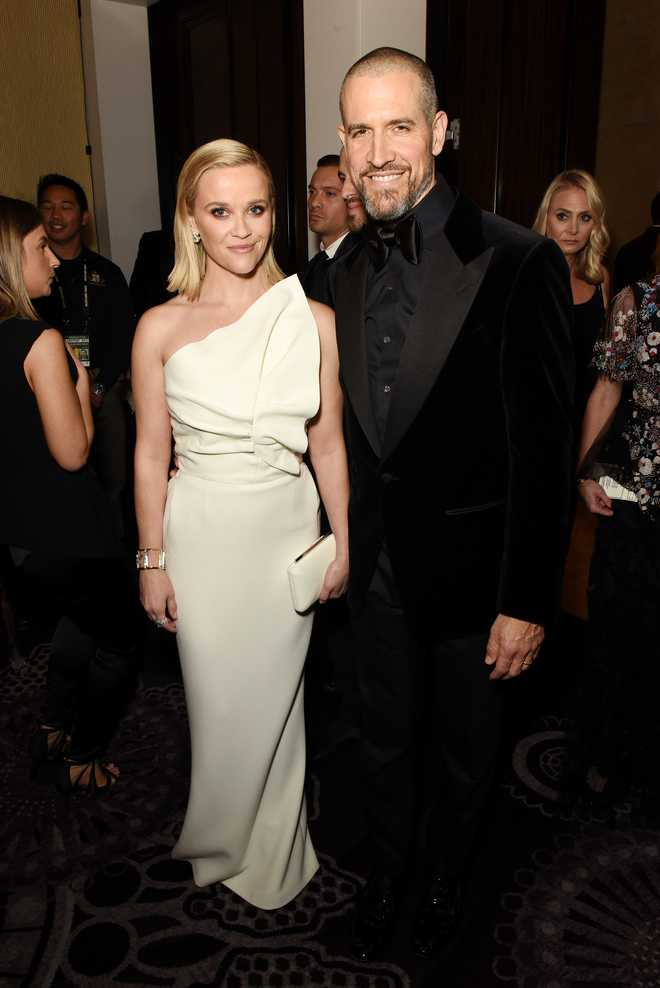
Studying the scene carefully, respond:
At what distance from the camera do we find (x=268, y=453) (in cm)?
185

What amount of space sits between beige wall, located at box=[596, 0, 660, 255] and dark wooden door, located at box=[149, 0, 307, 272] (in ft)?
9.64

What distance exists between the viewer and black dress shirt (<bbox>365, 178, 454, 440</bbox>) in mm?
1619

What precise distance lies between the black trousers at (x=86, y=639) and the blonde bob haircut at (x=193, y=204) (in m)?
0.91

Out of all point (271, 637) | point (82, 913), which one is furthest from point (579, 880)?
point (82, 913)

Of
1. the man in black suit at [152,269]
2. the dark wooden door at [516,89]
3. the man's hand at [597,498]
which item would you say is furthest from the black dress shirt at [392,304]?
the man in black suit at [152,269]

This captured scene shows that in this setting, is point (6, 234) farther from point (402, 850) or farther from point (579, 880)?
point (579, 880)

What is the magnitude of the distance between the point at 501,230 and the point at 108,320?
3004 millimetres

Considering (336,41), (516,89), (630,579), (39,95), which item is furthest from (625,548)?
(39,95)

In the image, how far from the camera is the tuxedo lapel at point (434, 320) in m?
1.54

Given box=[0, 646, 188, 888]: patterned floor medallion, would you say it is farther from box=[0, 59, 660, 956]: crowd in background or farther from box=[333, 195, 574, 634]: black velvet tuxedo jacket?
box=[333, 195, 574, 634]: black velvet tuxedo jacket

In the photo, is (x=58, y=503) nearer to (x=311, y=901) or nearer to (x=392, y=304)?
(x=392, y=304)

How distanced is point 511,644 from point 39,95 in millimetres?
5274

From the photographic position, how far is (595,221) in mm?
3303

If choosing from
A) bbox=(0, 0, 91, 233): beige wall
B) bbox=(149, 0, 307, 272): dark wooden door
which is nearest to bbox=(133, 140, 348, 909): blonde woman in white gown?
bbox=(149, 0, 307, 272): dark wooden door
